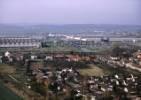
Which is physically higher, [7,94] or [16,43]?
[7,94]

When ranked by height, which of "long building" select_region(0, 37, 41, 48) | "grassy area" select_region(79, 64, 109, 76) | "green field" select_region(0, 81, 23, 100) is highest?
"green field" select_region(0, 81, 23, 100)

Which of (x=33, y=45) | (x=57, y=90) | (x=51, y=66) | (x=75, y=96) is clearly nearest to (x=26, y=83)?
(x=57, y=90)

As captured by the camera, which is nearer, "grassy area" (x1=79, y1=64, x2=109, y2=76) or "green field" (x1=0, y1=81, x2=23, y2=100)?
"green field" (x1=0, y1=81, x2=23, y2=100)

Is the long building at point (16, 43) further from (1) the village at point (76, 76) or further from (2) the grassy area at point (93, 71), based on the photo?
(2) the grassy area at point (93, 71)

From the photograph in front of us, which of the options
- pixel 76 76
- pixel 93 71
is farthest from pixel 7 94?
pixel 93 71

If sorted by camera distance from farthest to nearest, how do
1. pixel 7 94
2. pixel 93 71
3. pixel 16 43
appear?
pixel 16 43
pixel 93 71
pixel 7 94

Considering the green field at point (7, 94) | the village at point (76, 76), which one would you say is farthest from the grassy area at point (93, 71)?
the green field at point (7, 94)

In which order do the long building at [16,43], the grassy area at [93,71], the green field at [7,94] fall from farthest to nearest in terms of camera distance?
1. the long building at [16,43]
2. the grassy area at [93,71]
3. the green field at [7,94]

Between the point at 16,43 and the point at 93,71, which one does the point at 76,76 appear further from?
the point at 16,43

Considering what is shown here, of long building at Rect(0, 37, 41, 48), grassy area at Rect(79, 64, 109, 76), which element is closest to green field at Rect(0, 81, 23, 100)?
grassy area at Rect(79, 64, 109, 76)

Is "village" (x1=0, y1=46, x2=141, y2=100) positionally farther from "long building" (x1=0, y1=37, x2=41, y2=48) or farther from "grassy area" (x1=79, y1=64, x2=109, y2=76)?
"long building" (x1=0, y1=37, x2=41, y2=48)

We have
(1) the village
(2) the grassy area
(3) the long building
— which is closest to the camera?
(1) the village
